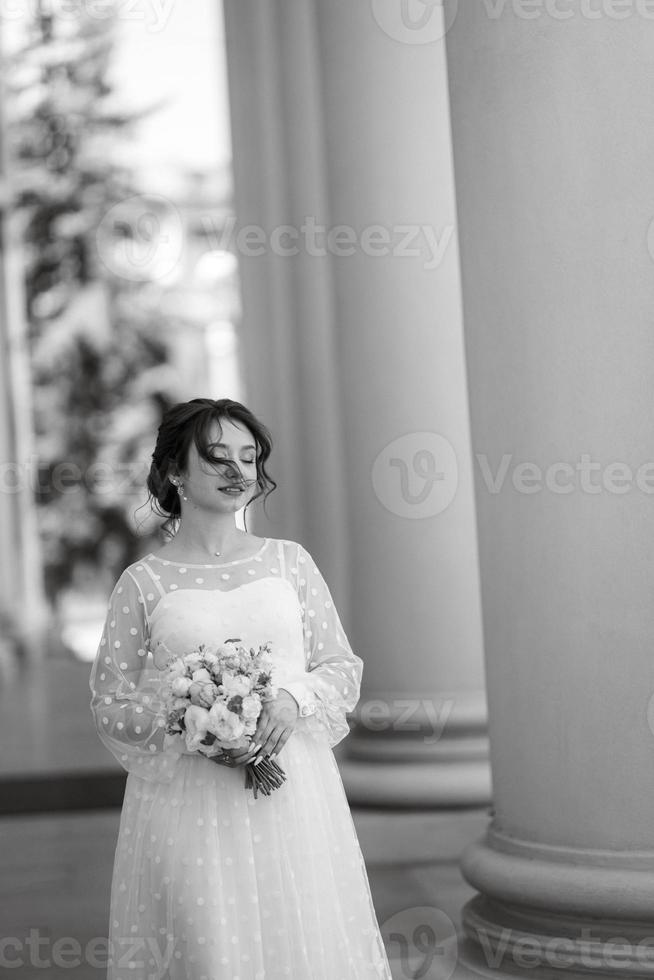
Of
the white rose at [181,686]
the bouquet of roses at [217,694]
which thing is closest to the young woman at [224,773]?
the bouquet of roses at [217,694]

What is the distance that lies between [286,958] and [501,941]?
2.05 m

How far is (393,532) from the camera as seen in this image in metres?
12.0

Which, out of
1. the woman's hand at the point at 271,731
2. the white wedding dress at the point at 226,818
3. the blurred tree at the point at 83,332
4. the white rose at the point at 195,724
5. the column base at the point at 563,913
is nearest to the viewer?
the white rose at the point at 195,724

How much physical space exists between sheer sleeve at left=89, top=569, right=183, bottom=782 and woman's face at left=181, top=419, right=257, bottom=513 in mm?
482

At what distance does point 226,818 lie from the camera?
549 cm

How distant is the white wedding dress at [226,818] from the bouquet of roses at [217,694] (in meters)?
0.27

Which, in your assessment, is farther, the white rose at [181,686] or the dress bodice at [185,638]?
the dress bodice at [185,638]

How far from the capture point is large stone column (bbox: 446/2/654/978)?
21.3ft

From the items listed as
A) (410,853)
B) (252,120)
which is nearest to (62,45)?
(252,120)

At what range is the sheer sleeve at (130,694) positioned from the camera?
5539mm

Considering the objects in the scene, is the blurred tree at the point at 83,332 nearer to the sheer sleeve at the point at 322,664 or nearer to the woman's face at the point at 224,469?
the sheer sleeve at the point at 322,664

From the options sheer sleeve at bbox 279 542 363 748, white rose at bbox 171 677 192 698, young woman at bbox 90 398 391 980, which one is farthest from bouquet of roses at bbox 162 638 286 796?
sheer sleeve at bbox 279 542 363 748

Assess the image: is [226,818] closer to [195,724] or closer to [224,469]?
[195,724]

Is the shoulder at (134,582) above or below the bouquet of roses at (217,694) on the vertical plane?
above
